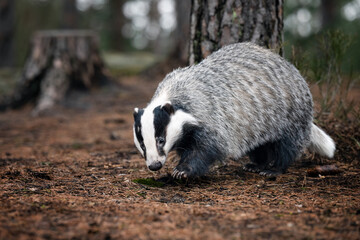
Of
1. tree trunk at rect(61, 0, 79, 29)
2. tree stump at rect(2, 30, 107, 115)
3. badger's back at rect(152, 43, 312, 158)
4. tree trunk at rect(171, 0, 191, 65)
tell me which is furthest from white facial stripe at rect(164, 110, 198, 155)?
tree trunk at rect(61, 0, 79, 29)

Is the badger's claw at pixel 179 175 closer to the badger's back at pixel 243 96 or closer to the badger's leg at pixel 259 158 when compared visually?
the badger's back at pixel 243 96

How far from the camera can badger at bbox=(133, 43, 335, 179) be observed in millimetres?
3311

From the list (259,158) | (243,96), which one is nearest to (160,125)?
(243,96)

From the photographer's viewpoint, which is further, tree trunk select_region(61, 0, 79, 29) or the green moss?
tree trunk select_region(61, 0, 79, 29)

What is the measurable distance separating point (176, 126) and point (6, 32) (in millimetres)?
10556

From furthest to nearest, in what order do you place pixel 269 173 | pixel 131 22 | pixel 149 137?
pixel 131 22
pixel 269 173
pixel 149 137

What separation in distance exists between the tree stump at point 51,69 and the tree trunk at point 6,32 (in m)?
5.09

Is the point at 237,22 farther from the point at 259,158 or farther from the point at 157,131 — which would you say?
the point at 157,131

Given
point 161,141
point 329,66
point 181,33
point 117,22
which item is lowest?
point 161,141

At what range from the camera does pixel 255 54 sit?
379 cm

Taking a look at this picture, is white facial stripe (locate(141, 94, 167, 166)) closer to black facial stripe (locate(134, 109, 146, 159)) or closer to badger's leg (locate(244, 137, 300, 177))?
black facial stripe (locate(134, 109, 146, 159))

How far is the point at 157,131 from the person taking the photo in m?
3.15

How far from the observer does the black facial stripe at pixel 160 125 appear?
3.14 meters

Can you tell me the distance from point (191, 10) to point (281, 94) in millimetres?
1355
